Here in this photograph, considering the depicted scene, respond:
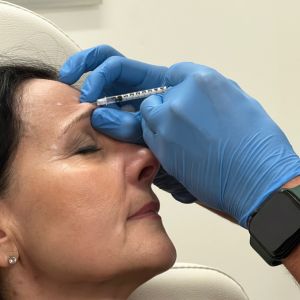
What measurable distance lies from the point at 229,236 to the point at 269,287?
1.12 ft

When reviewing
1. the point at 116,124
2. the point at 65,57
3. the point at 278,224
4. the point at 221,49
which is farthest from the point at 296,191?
the point at 221,49

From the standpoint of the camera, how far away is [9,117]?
81 cm

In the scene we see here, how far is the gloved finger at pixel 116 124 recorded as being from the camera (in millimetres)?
823

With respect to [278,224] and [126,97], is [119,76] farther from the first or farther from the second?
[278,224]

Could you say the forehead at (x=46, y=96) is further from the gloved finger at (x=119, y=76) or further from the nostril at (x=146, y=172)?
the nostril at (x=146, y=172)

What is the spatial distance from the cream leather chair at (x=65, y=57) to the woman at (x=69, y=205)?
0.25m

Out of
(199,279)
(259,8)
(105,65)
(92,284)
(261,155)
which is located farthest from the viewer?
(259,8)

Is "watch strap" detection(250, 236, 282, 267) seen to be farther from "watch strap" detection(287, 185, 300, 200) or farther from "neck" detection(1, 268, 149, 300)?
"neck" detection(1, 268, 149, 300)

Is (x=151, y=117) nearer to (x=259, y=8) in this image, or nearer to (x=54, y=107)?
(x=54, y=107)

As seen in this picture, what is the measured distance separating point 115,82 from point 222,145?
510mm

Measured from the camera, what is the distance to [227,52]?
1.58 metres

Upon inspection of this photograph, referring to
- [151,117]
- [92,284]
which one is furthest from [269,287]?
[151,117]

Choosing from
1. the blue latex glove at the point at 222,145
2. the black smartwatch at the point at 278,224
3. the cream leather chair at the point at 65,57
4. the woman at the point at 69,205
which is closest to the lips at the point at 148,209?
the woman at the point at 69,205

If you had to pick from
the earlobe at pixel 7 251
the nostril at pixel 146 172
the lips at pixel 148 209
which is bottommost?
the earlobe at pixel 7 251
